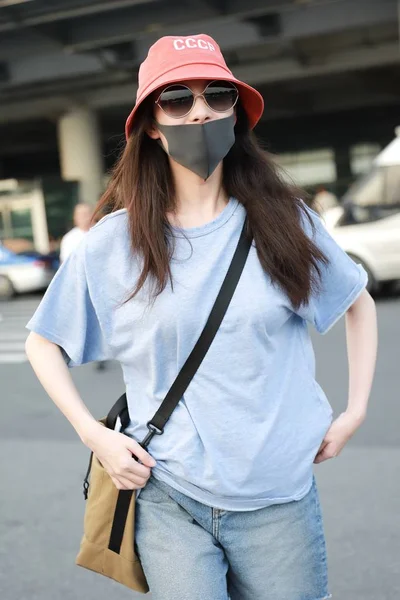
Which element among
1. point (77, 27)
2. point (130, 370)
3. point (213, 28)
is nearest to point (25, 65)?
point (77, 27)

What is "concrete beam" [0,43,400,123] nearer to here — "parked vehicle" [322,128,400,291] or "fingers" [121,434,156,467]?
"parked vehicle" [322,128,400,291]

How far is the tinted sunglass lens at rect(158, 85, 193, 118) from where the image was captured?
1791 mm

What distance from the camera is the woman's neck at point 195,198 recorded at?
181cm

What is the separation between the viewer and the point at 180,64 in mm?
1763

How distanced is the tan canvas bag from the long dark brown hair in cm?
7

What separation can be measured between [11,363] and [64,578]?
596cm

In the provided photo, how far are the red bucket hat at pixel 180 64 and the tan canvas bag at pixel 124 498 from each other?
0.35 meters

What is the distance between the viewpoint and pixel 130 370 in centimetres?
178

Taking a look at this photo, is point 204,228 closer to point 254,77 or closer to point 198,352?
point 198,352

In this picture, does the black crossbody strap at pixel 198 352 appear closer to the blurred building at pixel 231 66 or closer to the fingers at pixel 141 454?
the fingers at pixel 141 454

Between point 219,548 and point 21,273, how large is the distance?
16.3 metres

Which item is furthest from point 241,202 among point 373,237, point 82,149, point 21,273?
point 82,149

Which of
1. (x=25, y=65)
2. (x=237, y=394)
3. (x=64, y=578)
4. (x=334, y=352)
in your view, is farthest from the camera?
(x=25, y=65)

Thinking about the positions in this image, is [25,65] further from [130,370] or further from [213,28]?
[130,370]
